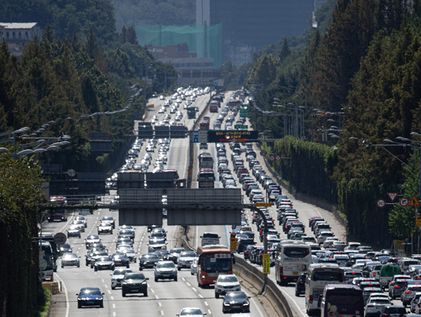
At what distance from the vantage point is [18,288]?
92.1m

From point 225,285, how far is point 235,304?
399 inches

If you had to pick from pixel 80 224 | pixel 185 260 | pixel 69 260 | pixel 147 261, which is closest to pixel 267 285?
pixel 147 261

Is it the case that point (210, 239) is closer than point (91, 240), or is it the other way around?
point (210, 239)

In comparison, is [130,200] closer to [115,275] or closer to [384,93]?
[115,275]

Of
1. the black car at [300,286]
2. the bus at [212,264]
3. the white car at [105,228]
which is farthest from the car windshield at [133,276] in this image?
the white car at [105,228]

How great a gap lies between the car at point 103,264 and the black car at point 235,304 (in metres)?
41.2

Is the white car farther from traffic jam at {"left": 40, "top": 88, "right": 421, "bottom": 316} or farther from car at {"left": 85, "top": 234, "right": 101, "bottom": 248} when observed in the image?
car at {"left": 85, "top": 234, "right": 101, "bottom": 248}

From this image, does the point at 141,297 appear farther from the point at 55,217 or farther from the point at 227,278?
the point at 55,217

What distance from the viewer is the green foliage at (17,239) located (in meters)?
87.8

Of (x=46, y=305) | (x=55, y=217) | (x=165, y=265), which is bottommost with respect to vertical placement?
(x=55, y=217)

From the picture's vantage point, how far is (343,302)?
8788cm

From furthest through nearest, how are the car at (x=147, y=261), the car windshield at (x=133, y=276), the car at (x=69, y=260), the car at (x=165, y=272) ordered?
A: the car at (x=69, y=260) → the car at (x=147, y=261) → the car at (x=165, y=272) → the car windshield at (x=133, y=276)

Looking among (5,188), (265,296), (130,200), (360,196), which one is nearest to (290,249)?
(265,296)

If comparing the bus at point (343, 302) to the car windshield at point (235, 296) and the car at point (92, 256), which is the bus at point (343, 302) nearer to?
the car windshield at point (235, 296)
